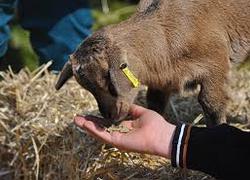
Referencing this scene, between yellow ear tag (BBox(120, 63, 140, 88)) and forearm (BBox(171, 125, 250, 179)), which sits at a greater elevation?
yellow ear tag (BBox(120, 63, 140, 88))

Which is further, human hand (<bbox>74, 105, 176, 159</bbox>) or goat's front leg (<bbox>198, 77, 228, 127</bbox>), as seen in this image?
goat's front leg (<bbox>198, 77, 228, 127</bbox>)

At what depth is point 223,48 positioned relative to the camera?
4176 mm

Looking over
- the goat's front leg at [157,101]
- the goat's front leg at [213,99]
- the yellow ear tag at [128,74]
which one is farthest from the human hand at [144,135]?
the goat's front leg at [157,101]

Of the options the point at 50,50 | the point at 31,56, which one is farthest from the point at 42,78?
the point at 31,56

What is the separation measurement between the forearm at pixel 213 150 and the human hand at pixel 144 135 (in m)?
0.06

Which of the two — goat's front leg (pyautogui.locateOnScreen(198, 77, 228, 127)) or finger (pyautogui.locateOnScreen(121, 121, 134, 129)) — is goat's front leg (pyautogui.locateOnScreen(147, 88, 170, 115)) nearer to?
goat's front leg (pyautogui.locateOnScreen(198, 77, 228, 127))

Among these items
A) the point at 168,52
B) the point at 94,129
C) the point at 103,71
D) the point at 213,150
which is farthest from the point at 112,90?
the point at 213,150

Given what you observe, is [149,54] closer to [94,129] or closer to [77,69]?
[77,69]

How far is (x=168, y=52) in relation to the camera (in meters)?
4.07

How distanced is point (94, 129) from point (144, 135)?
31cm

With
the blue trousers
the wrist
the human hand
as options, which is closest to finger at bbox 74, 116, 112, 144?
the human hand

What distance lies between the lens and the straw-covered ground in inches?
159

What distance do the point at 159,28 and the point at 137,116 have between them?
1.77 ft

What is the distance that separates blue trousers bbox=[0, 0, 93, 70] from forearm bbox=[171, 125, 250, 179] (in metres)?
2.37
